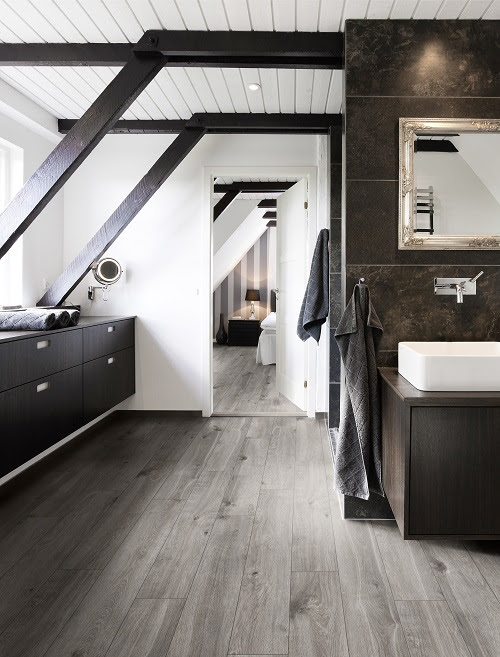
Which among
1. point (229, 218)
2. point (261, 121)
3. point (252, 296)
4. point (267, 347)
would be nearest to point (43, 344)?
point (261, 121)

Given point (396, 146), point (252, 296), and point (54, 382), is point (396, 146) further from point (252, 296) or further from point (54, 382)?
point (252, 296)

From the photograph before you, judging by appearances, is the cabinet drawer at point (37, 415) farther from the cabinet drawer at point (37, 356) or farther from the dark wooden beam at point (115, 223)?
the dark wooden beam at point (115, 223)

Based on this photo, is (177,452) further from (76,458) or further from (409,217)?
(409,217)

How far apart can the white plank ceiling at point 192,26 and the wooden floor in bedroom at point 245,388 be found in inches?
96.2

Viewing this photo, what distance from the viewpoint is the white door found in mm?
4461

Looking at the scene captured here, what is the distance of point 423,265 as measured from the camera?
2451mm

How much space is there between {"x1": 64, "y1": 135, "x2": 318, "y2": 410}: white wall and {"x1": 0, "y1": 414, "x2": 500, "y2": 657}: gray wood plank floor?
138 centimetres

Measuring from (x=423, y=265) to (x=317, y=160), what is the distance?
7.03 feet

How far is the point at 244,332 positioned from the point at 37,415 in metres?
6.68

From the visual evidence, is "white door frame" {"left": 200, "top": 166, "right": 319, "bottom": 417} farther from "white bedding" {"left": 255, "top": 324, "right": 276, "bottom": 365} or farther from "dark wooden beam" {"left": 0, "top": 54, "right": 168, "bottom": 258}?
"white bedding" {"left": 255, "top": 324, "right": 276, "bottom": 365}

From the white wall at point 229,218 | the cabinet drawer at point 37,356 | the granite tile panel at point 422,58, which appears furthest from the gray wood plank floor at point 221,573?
the white wall at point 229,218

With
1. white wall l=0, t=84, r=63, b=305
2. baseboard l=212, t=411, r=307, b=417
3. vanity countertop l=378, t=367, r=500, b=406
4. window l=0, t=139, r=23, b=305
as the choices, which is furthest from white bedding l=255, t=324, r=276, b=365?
vanity countertop l=378, t=367, r=500, b=406

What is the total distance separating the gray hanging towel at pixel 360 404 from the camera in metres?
2.26

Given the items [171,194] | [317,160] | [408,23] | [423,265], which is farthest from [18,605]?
[317,160]
